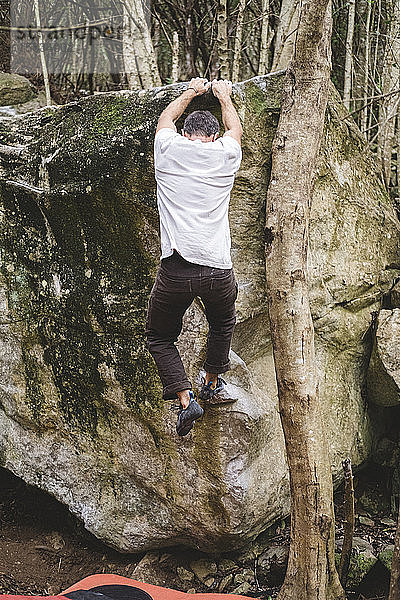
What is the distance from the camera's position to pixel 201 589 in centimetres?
490

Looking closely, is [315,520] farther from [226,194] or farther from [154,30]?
[154,30]

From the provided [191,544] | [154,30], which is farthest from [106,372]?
[154,30]

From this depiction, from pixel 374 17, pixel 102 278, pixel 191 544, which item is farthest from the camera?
pixel 374 17

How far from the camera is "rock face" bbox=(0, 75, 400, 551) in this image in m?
4.44

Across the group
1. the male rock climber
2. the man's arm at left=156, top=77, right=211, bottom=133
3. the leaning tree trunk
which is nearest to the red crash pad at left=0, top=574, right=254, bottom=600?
the leaning tree trunk

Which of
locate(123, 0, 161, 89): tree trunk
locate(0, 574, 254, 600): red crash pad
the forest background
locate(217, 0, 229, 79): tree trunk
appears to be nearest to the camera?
locate(0, 574, 254, 600): red crash pad

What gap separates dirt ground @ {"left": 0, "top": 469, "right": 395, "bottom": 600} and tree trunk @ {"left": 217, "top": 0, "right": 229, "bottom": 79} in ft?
12.7

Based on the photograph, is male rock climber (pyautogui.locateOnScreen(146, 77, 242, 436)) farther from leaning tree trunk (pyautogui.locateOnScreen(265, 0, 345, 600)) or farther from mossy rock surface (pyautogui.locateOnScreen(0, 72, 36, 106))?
mossy rock surface (pyautogui.locateOnScreen(0, 72, 36, 106))

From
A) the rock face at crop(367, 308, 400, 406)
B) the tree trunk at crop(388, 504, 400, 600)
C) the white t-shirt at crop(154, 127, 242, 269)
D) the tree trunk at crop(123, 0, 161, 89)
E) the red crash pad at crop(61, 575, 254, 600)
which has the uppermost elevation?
the tree trunk at crop(123, 0, 161, 89)

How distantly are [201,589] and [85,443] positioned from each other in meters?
1.41

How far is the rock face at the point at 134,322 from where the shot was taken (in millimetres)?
4441

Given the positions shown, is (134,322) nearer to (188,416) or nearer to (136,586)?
(188,416)

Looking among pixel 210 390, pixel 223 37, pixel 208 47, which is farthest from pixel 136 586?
pixel 208 47

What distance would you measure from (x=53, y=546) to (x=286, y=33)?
4.83 metres
